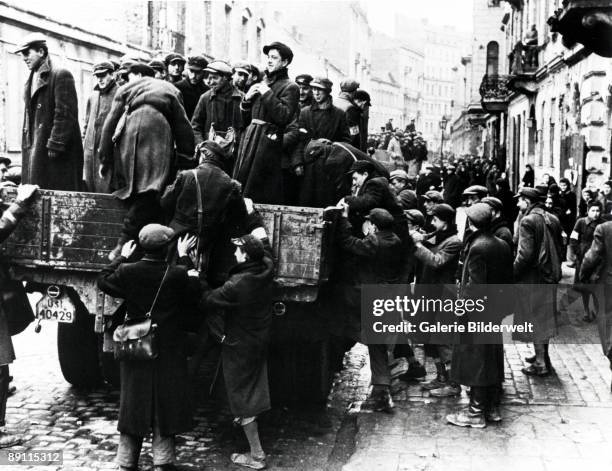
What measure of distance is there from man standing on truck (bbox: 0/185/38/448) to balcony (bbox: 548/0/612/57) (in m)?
6.66

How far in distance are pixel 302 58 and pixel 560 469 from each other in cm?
4249

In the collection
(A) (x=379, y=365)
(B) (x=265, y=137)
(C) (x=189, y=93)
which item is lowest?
(A) (x=379, y=365)

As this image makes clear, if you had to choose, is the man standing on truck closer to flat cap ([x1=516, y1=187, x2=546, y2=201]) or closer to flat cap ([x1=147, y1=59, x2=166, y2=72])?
flat cap ([x1=147, y1=59, x2=166, y2=72])

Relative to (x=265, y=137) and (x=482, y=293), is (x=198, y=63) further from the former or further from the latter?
(x=482, y=293)

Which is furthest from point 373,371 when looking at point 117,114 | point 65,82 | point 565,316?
point 565,316

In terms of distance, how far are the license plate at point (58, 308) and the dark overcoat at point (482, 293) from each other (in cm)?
310

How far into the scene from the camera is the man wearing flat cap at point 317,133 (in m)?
8.12

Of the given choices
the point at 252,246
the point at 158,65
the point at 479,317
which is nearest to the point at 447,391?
the point at 479,317

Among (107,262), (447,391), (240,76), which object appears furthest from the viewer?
(240,76)

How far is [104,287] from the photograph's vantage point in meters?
6.13

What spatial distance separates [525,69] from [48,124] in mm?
22107

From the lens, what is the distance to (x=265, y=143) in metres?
7.65

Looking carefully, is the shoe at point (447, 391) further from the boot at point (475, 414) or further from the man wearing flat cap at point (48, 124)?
the man wearing flat cap at point (48, 124)

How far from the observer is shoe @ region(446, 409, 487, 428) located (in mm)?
7258
